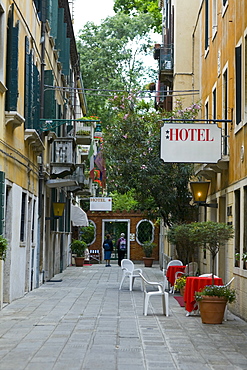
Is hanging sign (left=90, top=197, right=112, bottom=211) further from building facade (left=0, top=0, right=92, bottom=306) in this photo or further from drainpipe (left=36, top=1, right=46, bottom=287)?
drainpipe (left=36, top=1, right=46, bottom=287)

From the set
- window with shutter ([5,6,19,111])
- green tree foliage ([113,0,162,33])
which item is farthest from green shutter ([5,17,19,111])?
green tree foliage ([113,0,162,33])

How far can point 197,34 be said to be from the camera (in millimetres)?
25531

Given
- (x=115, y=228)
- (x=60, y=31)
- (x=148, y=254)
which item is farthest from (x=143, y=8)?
(x=60, y=31)

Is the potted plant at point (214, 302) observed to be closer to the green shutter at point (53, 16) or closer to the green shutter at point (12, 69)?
the green shutter at point (12, 69)

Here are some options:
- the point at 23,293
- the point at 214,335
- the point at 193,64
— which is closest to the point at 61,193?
the point at 193,64

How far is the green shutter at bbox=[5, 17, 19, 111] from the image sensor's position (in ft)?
47.9

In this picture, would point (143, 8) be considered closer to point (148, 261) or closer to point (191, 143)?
point (148, 261)

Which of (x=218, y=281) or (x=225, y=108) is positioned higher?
(x=225, y=108)

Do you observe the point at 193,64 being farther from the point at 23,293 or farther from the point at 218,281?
the point at 218,281

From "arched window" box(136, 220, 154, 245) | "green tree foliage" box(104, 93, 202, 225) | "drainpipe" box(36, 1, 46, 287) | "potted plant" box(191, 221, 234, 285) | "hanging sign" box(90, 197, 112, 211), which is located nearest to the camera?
"potted plant" box(191, 221, 234, 285)

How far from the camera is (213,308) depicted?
13.0 metres

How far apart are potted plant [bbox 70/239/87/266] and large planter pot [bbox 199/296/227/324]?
861 inches

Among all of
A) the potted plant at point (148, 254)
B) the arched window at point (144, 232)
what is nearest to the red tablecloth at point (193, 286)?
the potted plant at point (148, 254)

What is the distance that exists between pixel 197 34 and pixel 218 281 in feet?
44.6
